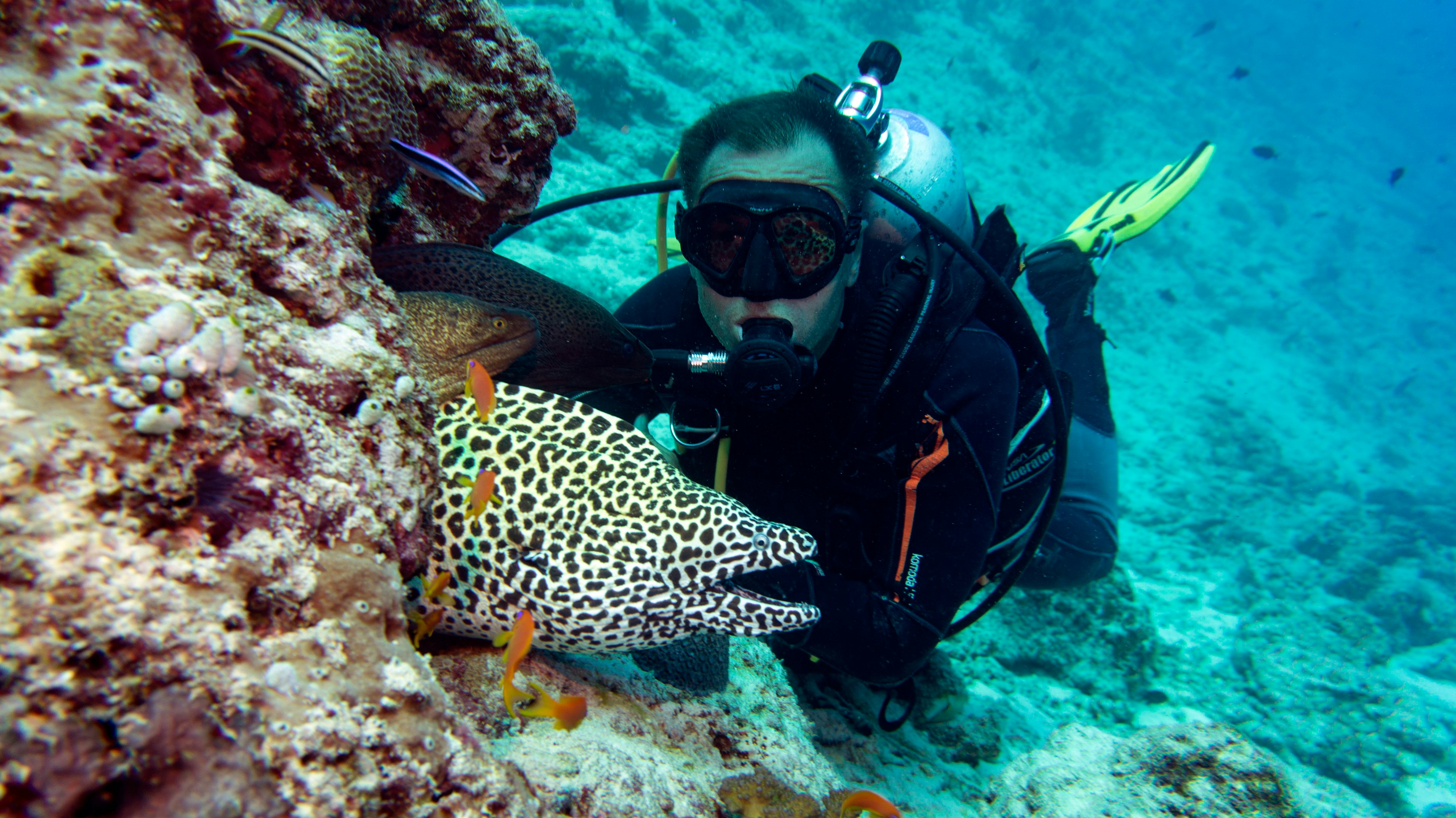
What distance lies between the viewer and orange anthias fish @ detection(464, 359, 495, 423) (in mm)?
1706

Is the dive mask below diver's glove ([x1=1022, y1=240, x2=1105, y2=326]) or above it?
below

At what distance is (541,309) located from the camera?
2328 millimetres

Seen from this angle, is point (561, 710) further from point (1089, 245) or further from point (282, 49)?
point (1089, 245)

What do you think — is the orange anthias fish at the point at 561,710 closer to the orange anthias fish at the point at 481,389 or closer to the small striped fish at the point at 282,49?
the orange anthias fish at the point at 481,389

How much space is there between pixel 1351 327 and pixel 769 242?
37.7 meters

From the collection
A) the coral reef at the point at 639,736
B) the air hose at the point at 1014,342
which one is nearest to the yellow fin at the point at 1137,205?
the air hose at the point at 1014,342

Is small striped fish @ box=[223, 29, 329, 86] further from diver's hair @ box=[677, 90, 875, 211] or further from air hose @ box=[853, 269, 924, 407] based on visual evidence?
air hose @ box=[853, 269, 924, 407]

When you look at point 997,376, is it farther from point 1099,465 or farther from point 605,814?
point 1099,465

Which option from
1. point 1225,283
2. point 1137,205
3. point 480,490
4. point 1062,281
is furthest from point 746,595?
point 1225,283

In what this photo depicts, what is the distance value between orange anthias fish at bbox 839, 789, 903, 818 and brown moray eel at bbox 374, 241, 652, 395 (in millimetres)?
1654

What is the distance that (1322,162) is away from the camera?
1526 inches

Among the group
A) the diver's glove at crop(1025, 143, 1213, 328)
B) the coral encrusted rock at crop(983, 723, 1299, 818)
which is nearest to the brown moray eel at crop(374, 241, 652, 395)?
the coral encrusted rock at crop(983, 723, 1299, 818)

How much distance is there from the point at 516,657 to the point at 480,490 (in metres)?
0.45

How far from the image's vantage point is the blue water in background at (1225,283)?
8.85 meters
